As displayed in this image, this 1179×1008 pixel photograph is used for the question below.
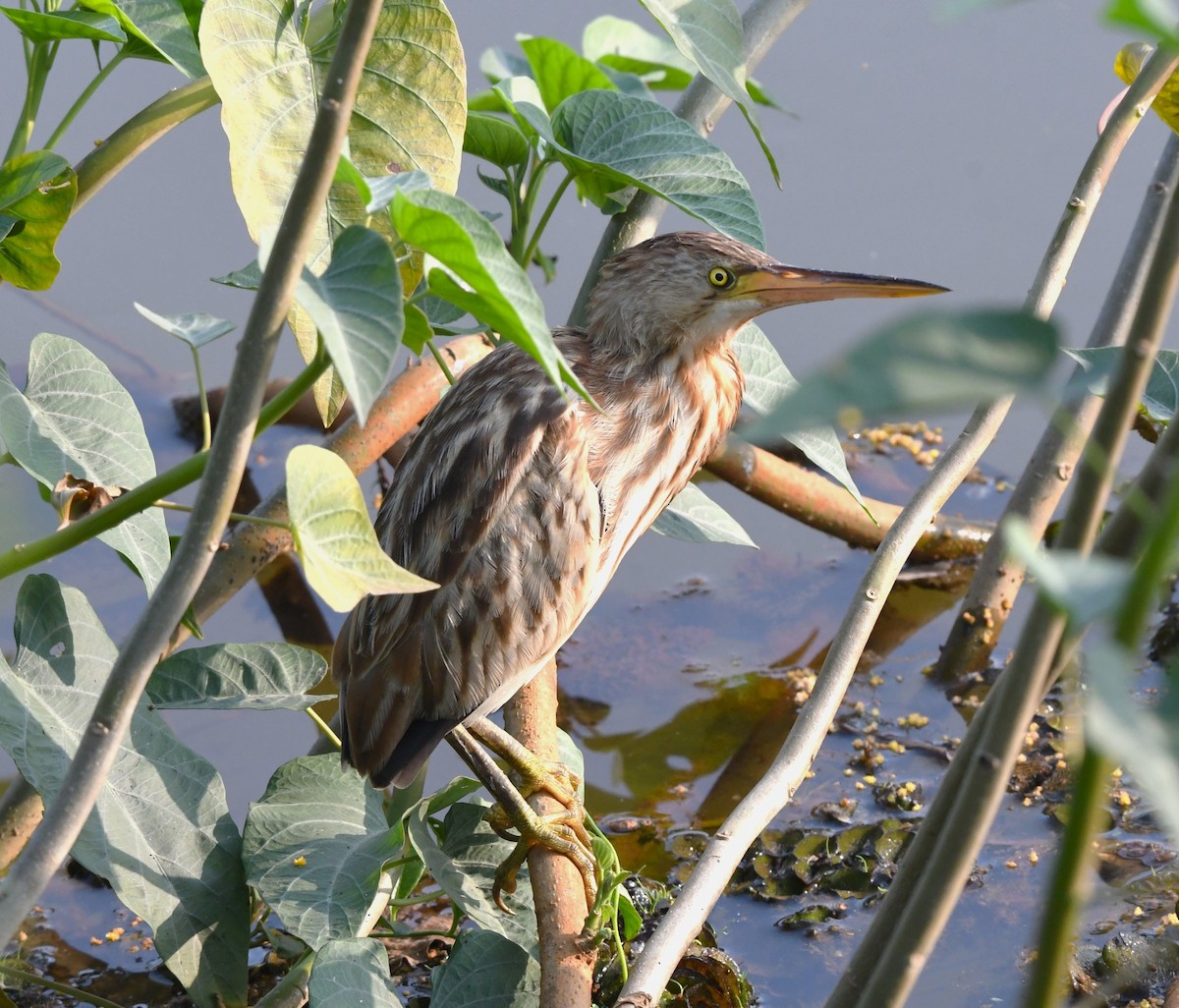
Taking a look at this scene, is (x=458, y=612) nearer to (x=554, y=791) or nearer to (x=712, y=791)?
(x=554, y=791)

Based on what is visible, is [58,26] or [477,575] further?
[477,575]

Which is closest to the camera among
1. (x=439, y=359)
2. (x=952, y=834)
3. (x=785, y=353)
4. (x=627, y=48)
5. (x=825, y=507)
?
(x=952, y=834)

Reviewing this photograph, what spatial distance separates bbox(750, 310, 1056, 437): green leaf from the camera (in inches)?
15.0

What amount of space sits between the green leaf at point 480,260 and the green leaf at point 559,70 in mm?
1241

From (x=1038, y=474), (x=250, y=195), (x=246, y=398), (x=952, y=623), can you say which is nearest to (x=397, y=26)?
(x=250, y=195)

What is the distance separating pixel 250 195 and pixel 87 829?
70cm

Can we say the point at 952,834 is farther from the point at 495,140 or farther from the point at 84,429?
the point at 495,140

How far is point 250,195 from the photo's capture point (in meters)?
1.14

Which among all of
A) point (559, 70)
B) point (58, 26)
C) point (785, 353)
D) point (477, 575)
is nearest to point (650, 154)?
point (559, 70)

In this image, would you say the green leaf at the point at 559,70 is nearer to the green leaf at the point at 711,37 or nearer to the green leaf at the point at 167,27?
the green leaf at the point at 711,37

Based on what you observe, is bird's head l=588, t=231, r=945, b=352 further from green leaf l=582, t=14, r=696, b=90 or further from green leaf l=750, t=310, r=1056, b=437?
green leaf l=750, t=310, r=1056, b=437

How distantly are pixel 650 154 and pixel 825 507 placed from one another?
4.09 ft

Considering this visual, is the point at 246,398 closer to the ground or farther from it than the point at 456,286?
closer to the ground

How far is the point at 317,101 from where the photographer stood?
4.19 feet
